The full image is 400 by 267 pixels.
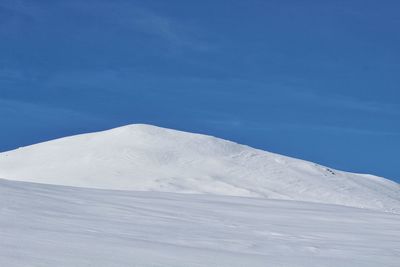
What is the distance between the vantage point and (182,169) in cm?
3562

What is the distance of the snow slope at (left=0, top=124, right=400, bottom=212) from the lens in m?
33.0

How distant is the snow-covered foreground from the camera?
4.92 m

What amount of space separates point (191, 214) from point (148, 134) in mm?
34114

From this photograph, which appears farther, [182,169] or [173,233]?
[182,169]

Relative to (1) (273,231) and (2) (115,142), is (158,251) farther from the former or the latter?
(2) (115,142)

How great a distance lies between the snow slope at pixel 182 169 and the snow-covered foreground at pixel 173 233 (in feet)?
70.2

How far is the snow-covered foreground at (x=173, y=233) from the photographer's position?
16.1ft

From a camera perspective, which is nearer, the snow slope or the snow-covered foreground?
the snow-covered foreground

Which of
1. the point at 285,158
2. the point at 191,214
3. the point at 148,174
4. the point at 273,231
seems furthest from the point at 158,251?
the point at 285,158

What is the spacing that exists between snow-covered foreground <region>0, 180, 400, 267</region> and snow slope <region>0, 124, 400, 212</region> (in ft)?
70.2

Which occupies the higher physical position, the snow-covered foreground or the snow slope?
the snow slope

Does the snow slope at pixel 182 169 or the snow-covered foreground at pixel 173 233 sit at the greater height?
the snow slope at pixel 182 169

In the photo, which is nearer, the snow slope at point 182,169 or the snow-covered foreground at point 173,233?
the snow-covered foreground at point 173,233

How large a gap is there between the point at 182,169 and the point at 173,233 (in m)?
29.1
